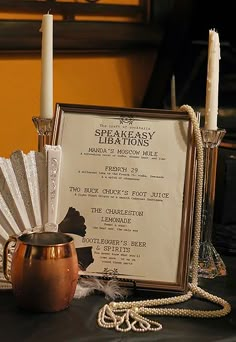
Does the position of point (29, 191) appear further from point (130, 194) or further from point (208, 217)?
point (208, 217)

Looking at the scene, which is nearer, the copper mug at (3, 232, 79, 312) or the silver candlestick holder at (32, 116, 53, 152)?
the copper mug at (3, 232, 79, 312)

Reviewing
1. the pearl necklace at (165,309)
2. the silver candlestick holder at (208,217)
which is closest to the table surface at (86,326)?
the pearl necklace at (165,309)

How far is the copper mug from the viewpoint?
35.2 inches

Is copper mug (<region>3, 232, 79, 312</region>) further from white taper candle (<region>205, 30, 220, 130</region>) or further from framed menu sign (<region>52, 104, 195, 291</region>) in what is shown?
white taper candle (<region>205, 30, 220, 130</region>)

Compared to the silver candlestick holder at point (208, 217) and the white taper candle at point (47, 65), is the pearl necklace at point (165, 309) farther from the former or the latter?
the white taper candle at point (47, 65)

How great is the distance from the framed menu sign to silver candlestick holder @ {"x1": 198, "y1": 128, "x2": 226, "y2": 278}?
0.07 meters


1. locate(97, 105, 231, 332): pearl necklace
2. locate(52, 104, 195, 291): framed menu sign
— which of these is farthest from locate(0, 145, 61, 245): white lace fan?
locate(97, 105, 231, 332): pearl necklace

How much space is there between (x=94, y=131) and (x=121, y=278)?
0.75ft

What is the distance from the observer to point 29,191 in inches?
39.4

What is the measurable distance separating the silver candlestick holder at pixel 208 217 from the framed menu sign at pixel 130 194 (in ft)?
0.24

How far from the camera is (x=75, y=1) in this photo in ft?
5.26

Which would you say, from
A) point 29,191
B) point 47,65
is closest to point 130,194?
point 29,191

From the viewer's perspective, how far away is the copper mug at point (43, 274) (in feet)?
2.93

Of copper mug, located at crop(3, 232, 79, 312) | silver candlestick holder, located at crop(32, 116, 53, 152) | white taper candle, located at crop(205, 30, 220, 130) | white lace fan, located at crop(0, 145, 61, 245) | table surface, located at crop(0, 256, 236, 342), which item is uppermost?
white taper candle, located at crop(205, 30, 220, 130)
